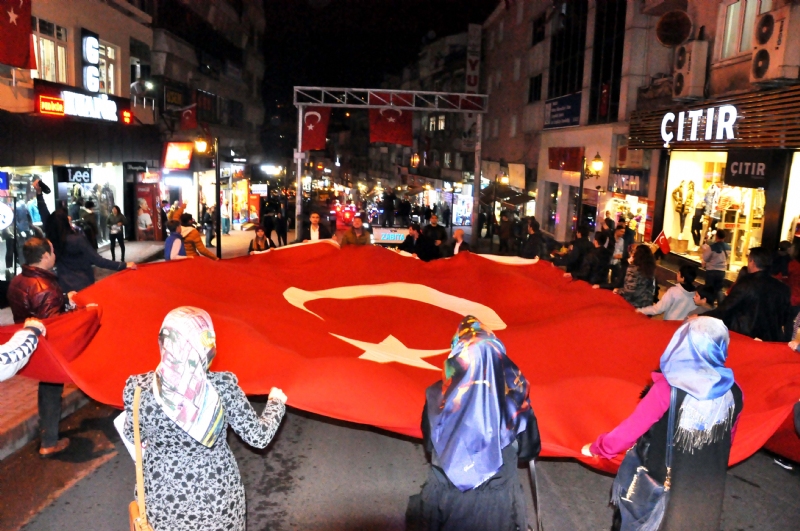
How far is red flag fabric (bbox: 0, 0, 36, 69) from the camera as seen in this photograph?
13.6 meters

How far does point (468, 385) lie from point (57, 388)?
15.3ft

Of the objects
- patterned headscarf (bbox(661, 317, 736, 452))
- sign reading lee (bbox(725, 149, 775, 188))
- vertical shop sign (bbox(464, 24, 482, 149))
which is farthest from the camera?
vertical shop sign (bbox(464, 24, 482, 149))

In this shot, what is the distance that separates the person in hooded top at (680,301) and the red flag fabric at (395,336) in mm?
696

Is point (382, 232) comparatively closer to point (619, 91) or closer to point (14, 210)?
point (14, 210)

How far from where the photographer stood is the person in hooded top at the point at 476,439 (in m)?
3.59

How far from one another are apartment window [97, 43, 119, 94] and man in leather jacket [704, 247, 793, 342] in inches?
854

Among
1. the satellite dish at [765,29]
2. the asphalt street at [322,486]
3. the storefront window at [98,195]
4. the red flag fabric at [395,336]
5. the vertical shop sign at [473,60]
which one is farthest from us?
the vertical shop sign at [473,60]

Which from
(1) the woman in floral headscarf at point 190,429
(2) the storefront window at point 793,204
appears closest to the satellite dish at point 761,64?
(2) the storefront window at point 793,204

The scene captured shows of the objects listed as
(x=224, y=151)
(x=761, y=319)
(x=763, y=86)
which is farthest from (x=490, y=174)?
(x=761, y=319)

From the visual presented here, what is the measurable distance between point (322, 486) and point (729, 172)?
592 inches

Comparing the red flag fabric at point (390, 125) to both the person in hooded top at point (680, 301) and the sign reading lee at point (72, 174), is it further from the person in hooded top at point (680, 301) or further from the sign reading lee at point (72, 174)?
Answer: the person in hooded top at point (680, 301)

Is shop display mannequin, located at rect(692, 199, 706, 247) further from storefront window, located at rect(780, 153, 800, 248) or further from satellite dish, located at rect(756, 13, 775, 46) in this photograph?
satellite dish, located at rect(756, 13, 775, 46)

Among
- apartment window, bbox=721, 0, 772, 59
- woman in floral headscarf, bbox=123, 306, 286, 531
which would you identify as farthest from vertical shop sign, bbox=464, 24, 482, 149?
woman in floral headscarf, bbox=123, 306, 286, 531

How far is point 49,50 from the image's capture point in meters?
19.1
